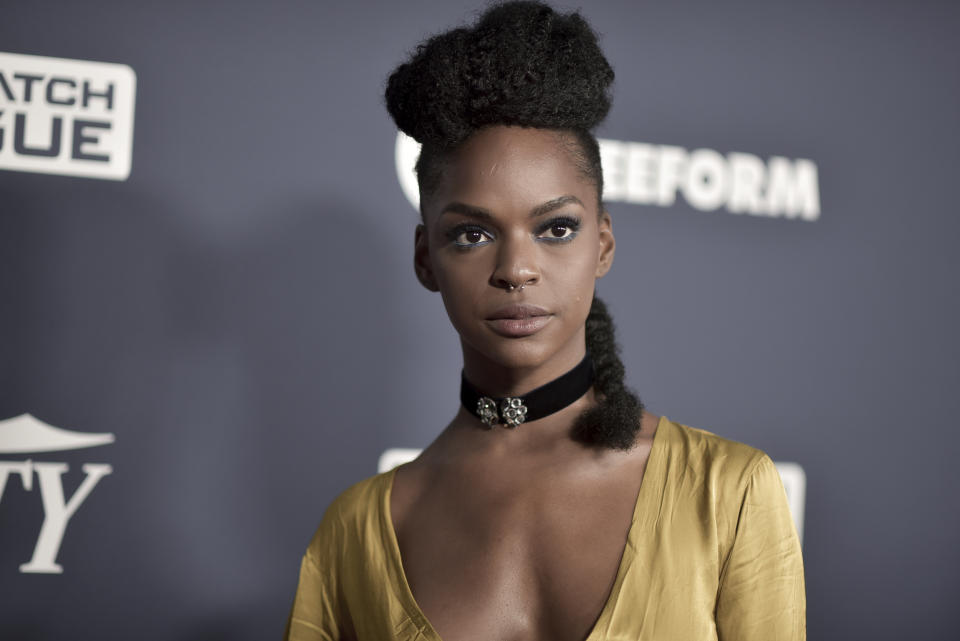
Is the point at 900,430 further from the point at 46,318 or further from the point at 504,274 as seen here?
the point at 46,318

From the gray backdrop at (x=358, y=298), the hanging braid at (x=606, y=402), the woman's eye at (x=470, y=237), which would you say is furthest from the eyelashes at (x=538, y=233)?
the gray backdrop at (x=358, y=298)

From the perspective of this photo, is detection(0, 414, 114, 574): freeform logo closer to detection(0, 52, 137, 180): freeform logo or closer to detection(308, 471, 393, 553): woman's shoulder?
detection(0, 52, 137, 180): freeform logo

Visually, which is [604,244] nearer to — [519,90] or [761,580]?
[519,90]

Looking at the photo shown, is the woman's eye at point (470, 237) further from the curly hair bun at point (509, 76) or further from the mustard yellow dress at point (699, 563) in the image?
the mustard yellow dress at point (699, 563)

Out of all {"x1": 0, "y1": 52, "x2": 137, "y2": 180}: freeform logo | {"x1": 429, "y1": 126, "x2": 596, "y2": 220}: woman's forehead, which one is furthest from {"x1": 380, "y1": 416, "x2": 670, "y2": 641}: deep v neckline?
{"x1": 0, "y1": 52, "x2": 137, "y2": 180}: freeform logo

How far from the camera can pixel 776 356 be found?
1974 millimetres

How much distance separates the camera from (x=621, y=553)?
1.02 m

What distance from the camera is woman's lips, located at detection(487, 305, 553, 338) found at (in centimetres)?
103

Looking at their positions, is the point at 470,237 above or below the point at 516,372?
above

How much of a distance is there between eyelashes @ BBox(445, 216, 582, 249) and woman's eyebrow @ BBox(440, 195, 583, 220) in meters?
0.01

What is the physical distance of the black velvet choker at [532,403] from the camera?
1118mm

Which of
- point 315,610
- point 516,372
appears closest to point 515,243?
point 516,372

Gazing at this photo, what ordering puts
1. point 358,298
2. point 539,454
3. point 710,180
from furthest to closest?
point 710,180 < point 358,298 < point 539,454

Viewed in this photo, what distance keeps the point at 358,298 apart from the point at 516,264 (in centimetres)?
85
